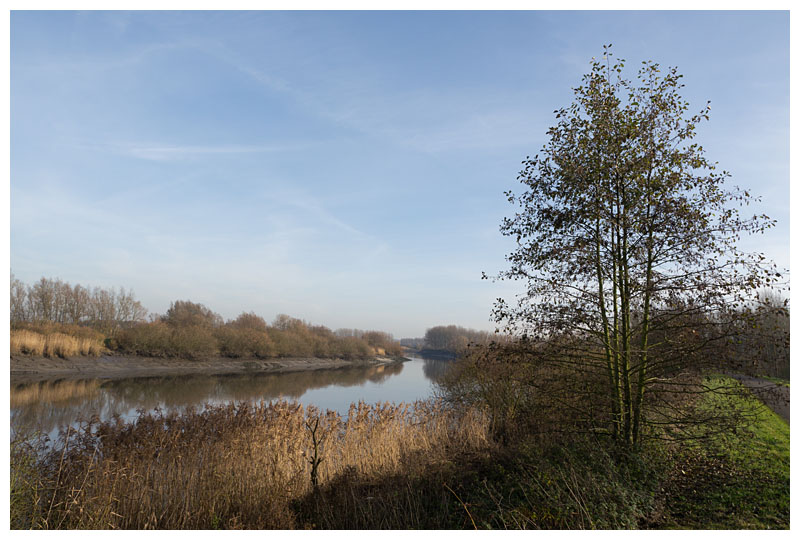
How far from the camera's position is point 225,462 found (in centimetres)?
650

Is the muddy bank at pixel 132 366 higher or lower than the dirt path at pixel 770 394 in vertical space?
lower

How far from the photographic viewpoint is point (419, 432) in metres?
8.52

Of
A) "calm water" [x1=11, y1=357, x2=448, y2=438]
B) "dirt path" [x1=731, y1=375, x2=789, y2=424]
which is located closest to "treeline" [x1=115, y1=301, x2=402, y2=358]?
"calm water" [x1=11, y1=357, x2=448, y2=438]

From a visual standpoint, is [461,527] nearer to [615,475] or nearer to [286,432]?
[615,475]

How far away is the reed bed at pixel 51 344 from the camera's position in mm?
24641

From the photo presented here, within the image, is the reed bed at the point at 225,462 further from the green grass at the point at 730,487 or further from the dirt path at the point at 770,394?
the dirt path at the point at 770,394

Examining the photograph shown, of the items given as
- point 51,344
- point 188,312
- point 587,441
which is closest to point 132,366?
point 51,344

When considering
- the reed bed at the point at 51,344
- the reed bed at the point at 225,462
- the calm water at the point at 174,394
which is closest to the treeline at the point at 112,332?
the reed bed at the point at 51,344

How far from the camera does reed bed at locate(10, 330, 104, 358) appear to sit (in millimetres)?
24641

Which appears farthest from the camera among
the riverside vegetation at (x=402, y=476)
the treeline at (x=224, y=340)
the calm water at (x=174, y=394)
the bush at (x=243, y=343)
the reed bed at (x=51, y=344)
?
the bush at (x=243, y=343)

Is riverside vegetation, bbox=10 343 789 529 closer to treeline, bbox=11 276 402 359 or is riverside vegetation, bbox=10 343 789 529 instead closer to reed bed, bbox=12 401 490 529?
reed bed, bbox=12 401 490 529

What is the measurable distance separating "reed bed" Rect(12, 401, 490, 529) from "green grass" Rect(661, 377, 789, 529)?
2910mm

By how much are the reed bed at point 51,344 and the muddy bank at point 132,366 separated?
14.5 inches

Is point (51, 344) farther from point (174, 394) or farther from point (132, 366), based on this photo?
point (174, 394)
